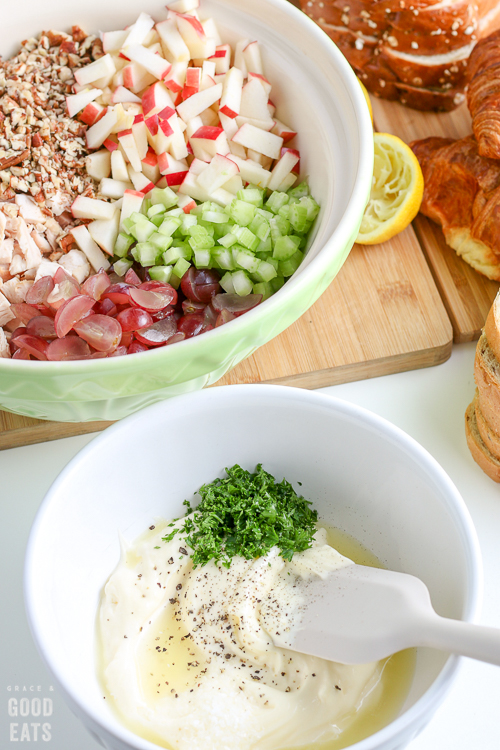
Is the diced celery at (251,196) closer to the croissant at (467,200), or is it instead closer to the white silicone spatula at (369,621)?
the croissant at (467,200)

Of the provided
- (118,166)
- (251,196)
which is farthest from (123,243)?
(251,196)

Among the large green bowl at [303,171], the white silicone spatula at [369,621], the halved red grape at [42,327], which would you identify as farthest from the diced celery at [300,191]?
the white silicone spatula at [369,621]

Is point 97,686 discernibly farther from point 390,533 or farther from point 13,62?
point 13,62

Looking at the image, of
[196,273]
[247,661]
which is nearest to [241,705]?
[247,661]

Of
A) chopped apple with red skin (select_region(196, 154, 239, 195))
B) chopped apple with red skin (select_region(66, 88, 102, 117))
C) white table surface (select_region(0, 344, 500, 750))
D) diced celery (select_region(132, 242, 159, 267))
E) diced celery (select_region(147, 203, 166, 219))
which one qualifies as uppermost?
chopped apple with red skin (select_region(66, 88, 102, 117))

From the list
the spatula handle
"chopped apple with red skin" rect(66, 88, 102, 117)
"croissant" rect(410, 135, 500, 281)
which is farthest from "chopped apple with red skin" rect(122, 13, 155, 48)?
the spatula handle

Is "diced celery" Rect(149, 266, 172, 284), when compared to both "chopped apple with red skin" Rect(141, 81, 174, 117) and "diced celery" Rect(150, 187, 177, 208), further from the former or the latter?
"chopped apple with red skin" Rect(141, 81, 174, 117)
